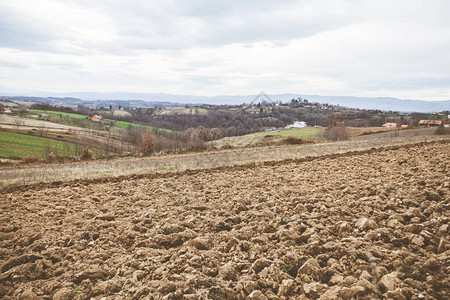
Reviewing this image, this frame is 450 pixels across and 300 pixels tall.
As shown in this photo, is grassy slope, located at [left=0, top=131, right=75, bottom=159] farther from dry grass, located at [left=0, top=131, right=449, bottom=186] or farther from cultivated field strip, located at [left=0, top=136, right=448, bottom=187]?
dry grass, located at [left=0, top=131, right=449, bottom=186]

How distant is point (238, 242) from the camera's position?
18.0 ft

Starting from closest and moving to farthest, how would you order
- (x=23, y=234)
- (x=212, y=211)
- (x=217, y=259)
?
1. (x=217, y=259)
2. (x=23, y=234)
3. (x=212, y=211)

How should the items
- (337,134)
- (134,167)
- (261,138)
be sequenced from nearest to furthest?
1. (134,167)
2. (337,134)
3. (261,138)

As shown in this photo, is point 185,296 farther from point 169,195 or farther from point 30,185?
point 30,185

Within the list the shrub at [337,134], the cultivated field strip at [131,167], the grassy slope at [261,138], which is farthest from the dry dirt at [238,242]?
the shrub at [337,134]

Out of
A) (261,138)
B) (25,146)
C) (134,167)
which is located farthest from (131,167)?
(25,146)

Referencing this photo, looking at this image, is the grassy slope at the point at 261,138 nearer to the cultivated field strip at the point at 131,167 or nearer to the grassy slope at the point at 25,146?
the cultivated field strip at the point at 131,167

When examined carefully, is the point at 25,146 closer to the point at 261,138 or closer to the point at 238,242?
the point at 261,138

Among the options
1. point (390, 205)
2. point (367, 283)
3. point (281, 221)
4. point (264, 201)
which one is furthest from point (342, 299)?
point (264, 201)

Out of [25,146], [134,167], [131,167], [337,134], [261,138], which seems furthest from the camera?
[261,138]

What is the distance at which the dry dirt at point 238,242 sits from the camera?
4.03 meters

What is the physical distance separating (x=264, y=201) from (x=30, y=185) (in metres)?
11.0

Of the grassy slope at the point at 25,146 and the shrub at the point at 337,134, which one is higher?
the shrub at the point at 337,134

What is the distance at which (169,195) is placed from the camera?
369 inches
